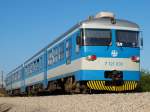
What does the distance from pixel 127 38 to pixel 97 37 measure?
4.47 feet

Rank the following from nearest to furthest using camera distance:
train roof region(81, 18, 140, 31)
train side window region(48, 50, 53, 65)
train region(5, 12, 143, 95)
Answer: train region(5, 12, 143, 95) → train roof region(81, 18, 140, 31) → train side window region(48, 50, 53, 65)

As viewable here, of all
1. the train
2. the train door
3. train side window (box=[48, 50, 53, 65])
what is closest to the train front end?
the train

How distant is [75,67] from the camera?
17.2 m

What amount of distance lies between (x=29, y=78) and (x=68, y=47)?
13397mm

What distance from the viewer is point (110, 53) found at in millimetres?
16844

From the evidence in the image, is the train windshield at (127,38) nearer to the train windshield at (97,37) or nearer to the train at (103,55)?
the train at (103,55)

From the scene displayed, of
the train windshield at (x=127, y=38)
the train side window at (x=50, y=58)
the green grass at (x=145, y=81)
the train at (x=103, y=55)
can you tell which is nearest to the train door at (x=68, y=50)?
the train at (x=103, y=55)

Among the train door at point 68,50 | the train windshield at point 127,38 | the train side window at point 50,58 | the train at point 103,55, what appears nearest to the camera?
the train at point 103,55

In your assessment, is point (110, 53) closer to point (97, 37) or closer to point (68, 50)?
point (97, 37)

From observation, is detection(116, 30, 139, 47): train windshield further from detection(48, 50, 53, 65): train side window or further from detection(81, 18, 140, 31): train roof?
detection(48, 50, 53, 65): train side window

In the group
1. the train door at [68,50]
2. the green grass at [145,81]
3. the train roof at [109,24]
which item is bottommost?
the green grass at [145,81]

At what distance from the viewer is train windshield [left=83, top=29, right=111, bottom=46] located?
54.4ft

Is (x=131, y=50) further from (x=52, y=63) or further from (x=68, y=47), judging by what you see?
(x=52, y=63)

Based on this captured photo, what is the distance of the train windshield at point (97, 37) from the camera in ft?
54.4
